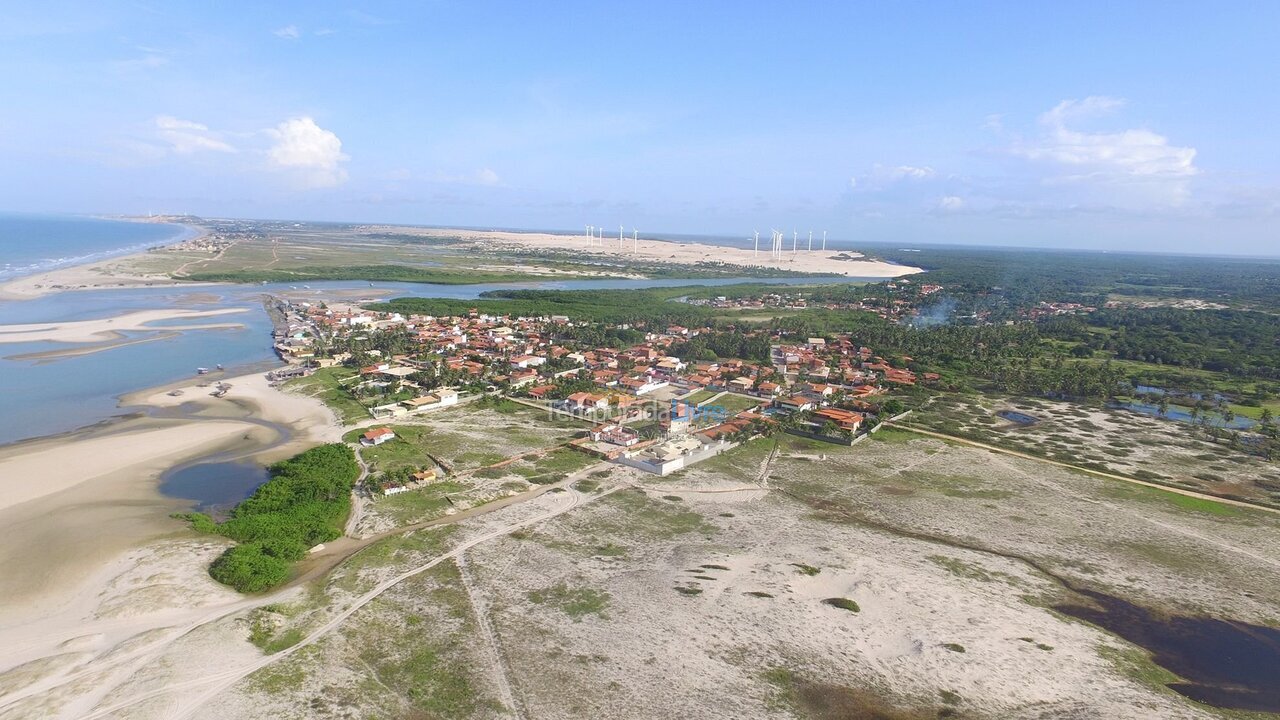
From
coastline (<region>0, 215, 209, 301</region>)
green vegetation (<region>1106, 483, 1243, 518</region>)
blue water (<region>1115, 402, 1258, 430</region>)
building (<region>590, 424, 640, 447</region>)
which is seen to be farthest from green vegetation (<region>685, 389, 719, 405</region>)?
coastline (<region>0, 215, 209, 301</region>)

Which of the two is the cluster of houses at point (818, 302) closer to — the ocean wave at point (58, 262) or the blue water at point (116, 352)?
the blue water at point (116, 352)

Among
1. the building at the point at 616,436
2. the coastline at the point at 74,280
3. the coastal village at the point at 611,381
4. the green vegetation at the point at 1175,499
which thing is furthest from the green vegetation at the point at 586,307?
the coastline at the point at 74,280

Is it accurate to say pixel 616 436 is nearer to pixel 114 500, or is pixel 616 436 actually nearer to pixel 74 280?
pixel 114 500

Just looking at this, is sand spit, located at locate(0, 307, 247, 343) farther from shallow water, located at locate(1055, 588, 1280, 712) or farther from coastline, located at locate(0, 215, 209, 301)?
shallow water, located at locate(1055, 588, 1280, 712)

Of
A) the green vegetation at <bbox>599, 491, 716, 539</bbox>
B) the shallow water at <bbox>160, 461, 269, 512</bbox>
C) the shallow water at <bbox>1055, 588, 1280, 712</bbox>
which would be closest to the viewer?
the shallow water at <bbox>1055, 588, 1280, 712</bbox>

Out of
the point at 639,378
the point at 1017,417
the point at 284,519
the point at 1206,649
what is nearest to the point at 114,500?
the point at 284,519
